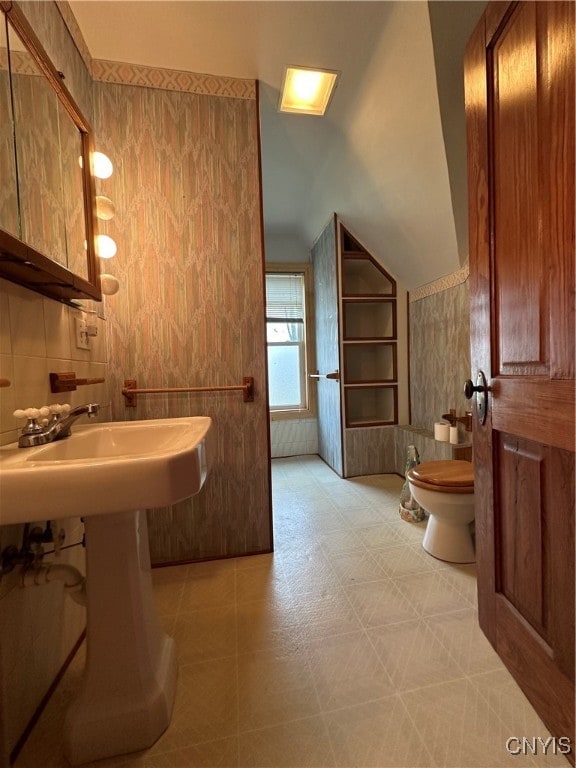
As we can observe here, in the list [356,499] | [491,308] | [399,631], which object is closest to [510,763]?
[399,631]

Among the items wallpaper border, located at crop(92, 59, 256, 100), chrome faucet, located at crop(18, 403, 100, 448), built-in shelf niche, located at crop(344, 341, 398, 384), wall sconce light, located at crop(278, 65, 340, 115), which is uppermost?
wall sconce light, located at crop(278, 65, 340, 115)

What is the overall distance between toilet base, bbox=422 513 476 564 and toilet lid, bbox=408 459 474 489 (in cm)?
21

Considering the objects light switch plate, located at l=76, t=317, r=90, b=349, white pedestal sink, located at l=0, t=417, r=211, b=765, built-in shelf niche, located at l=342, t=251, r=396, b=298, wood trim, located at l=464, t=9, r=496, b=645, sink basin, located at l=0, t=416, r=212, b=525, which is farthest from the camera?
built-in shelf niche, located at l=342, t=251, r=396, b=298

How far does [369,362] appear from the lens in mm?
3082

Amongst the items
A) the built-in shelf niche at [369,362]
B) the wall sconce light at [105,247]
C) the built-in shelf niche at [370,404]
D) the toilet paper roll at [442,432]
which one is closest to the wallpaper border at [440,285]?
the built-in shelf niche at [369,362]

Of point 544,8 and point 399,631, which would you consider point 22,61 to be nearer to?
point 544,8

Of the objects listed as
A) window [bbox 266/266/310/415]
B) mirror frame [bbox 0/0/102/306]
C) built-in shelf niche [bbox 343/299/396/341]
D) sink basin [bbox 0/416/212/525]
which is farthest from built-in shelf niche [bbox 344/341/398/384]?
sink basin [bbox 0/416/212/525]

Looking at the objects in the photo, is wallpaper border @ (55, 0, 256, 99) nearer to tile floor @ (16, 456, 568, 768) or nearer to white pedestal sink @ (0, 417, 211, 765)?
white pedestal sink @ (0, 417, 211, 765)

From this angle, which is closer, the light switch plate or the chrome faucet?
the chrome faucet

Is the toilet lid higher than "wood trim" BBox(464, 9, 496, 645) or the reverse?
the reverse

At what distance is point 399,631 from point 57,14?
8.45ft

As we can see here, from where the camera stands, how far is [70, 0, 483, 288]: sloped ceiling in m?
1.30

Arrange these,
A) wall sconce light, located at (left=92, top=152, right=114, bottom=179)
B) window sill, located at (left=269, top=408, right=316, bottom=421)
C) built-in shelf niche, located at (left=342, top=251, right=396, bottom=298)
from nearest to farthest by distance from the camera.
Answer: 1. wall sconce light, located at (left=92, top=152, right=114, bottom=179)
2. built-in shelf niche, located at (left=342, top=251, right=396, bottom=298)
3. window sill, located at (left=269, top=408, right=316, bottom=421)

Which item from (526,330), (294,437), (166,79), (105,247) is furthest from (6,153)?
(294,437)
